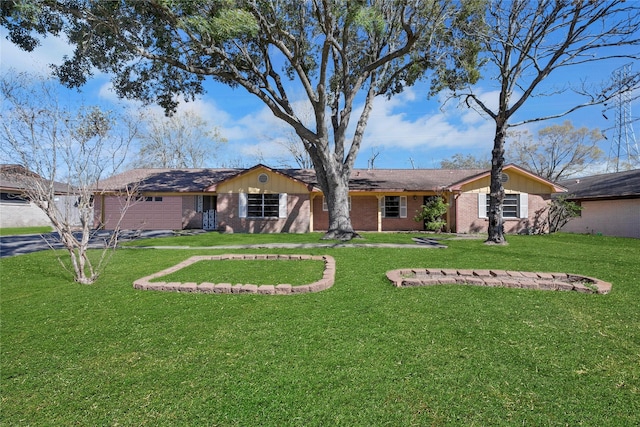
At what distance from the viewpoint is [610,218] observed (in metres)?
16.8

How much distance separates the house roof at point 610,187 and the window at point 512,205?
8.48ft

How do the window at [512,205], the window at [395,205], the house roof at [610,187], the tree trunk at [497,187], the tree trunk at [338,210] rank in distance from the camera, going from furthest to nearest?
the window at [395,205] < the window at [512,205] < the house roof at [610,187] < the tree trunk at [338,210] < the tree trunk at [497,187]

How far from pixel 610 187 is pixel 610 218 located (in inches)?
81.3

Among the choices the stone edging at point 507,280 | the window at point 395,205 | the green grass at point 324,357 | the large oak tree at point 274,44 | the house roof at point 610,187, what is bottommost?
the green grass at point 324,357

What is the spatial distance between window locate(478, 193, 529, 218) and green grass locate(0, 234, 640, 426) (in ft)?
38.7

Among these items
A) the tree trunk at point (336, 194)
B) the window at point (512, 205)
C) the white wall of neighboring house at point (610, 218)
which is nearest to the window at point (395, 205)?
the window at point (512, 205)

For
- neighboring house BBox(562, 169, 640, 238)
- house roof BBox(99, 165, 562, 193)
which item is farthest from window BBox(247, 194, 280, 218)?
neighboring house BBox(562, 169, 640, 238)

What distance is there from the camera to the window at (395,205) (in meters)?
18.1

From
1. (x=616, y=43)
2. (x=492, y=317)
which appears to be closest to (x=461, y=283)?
(x=492, y=317)

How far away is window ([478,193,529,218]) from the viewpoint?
16.8m

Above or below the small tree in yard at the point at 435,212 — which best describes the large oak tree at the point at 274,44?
above

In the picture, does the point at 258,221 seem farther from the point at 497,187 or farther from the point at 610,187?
the point at 610,187

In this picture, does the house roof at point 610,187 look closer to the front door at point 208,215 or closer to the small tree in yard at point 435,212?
the small tree in yard at point 435,212

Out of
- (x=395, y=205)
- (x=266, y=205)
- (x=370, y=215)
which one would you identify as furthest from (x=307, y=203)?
(x=395, y=205)
